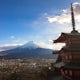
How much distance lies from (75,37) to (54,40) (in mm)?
3886

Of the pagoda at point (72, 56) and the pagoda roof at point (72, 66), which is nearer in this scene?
the pagoda roof at point (72, 66)

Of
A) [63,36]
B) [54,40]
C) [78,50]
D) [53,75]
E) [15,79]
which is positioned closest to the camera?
[78,50]

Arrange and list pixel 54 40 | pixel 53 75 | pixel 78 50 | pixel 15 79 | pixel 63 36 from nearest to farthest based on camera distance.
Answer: pixel 78 50
pixel 63 36
pixel 54 40
pixel 53 75
pixel 15 79

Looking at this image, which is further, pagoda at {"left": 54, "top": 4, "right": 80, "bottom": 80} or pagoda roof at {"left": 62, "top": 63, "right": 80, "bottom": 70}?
pagoda at {"left": 54, "top": 4, "right": 80, "bottom": 80}

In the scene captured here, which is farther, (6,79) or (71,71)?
(6,79)

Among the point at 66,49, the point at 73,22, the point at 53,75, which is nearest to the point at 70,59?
the point at 66,49

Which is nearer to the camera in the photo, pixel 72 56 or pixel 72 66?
pixel 72 66

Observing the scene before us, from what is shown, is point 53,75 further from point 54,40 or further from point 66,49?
point 66,49

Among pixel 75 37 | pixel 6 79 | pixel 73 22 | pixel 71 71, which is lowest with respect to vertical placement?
pixel 6 79

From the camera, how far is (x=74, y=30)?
851 inches

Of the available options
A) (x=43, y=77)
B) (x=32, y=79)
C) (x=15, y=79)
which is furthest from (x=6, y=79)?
(x=43, y=77)

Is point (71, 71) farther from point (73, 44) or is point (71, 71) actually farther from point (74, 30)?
point (74, 30)

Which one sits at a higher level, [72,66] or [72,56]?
[72,56]

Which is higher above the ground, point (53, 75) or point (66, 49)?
point (66, 49)
